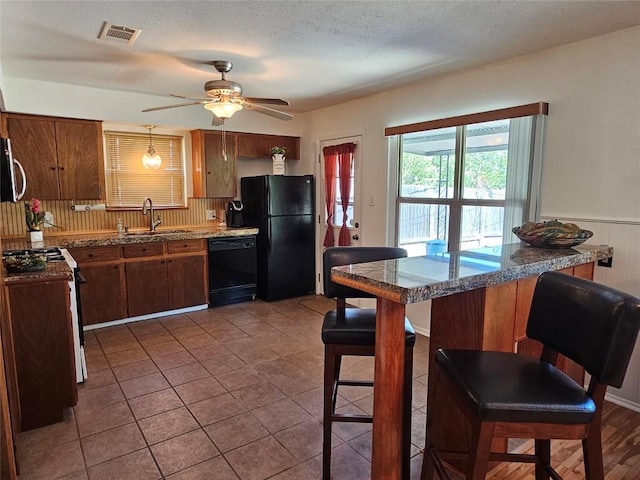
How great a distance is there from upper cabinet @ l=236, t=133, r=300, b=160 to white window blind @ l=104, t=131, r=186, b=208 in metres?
0.76

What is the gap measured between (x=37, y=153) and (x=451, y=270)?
4008mm

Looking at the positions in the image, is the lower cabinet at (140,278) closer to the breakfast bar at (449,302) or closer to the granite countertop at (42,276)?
the granite countertop at (42,276)

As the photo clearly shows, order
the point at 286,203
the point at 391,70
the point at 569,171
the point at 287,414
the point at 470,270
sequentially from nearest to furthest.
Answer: the point at 470,270
the point at 287,414
the point at 569,171
the point at 391,70
the point at 286,203

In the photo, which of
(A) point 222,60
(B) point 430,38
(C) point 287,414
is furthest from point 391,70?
(C) point 287,414

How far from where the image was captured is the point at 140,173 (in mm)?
4789

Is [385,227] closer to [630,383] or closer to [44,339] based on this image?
[630,383]

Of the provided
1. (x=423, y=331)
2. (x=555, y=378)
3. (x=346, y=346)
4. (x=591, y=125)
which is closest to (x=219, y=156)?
(x=423, y=331)

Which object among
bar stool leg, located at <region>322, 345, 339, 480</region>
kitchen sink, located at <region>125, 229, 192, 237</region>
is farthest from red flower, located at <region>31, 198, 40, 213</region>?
bar stool leg, located at <region>322, 345, 339, 480</region>

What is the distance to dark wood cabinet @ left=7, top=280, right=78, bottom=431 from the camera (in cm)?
231

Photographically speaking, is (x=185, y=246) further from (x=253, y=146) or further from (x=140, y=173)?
(x=253, y=146)

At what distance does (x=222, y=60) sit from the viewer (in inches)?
123

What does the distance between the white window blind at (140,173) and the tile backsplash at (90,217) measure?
113 mm

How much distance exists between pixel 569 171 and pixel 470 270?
170cm

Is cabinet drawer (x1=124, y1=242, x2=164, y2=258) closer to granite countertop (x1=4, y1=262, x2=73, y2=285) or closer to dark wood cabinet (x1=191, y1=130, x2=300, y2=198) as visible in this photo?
dark wood cabinet (x1=191, y1=130, x2=300, y2=198)
